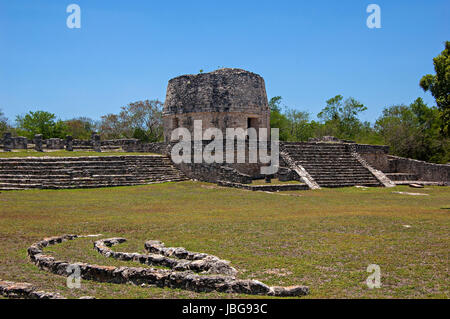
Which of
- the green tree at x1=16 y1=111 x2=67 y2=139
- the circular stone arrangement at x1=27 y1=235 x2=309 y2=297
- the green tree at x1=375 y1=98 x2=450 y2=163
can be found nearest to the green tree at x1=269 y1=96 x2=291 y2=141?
the green tree at x1=375 y1=98 x2=450 y2=163

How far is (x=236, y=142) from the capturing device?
69.4 feet

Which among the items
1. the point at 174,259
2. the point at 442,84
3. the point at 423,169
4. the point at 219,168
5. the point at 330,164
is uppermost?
the point at 442,84

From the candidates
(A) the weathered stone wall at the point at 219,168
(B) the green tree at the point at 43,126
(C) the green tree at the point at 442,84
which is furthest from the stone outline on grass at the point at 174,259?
(B) the green tree at the point at 43,126

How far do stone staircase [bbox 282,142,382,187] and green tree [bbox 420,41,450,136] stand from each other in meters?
6.98

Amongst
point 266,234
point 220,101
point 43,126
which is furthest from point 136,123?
point 266,234

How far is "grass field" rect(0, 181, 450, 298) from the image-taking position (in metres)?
4.98

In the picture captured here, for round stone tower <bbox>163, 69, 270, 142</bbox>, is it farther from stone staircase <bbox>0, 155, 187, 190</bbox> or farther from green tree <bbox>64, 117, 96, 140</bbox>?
green tree <bbox>64, 117, 96, 140</bbox>

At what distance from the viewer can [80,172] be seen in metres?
18.9

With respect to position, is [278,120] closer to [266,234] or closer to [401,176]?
[401,176]

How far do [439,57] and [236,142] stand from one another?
34.5 feet

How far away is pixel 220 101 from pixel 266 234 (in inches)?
669

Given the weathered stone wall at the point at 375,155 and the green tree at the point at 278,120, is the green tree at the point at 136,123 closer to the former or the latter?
the green tree at the point at 278,120

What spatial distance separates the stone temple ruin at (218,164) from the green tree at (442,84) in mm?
6703

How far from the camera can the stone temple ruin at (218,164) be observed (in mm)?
18516
